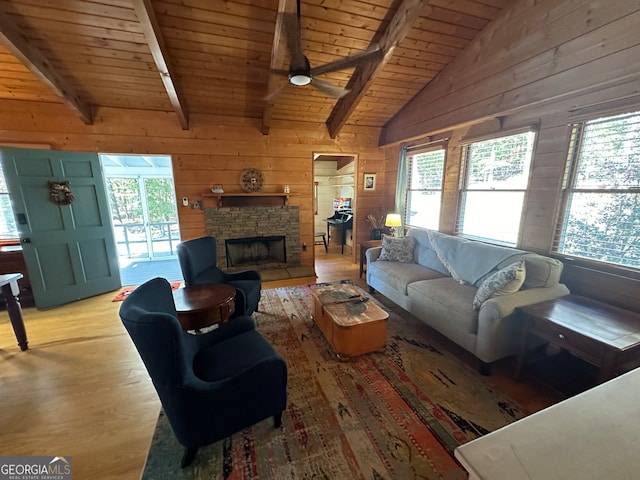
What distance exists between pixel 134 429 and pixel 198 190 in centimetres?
348

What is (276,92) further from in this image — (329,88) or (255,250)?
(255,250)

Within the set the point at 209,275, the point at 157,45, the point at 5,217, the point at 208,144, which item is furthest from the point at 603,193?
the point at 5,217

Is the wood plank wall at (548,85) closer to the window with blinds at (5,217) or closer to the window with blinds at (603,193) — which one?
the window with blinds at (603,193)

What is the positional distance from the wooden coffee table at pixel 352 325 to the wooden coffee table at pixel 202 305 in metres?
0.91

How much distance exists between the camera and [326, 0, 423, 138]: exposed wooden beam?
264 centimetres

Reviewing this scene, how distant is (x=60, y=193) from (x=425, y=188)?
17.8ft

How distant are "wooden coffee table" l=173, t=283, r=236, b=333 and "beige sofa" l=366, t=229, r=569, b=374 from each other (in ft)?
6.47

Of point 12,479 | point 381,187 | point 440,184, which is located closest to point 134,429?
point 12,479

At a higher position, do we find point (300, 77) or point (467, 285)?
point (300, 77)

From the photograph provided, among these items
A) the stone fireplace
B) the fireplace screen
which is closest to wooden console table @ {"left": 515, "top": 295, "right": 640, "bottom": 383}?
the stone fireplace

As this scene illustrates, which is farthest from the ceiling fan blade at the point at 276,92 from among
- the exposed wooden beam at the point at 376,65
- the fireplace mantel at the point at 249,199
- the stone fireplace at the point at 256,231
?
the stone fireplace at the point at 256,231

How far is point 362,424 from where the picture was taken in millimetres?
1735

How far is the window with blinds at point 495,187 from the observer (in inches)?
117

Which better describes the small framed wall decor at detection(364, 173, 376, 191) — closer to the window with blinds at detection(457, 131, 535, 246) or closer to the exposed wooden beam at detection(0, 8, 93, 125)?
the window with blinds at detection(457, 131, 535, 246)
